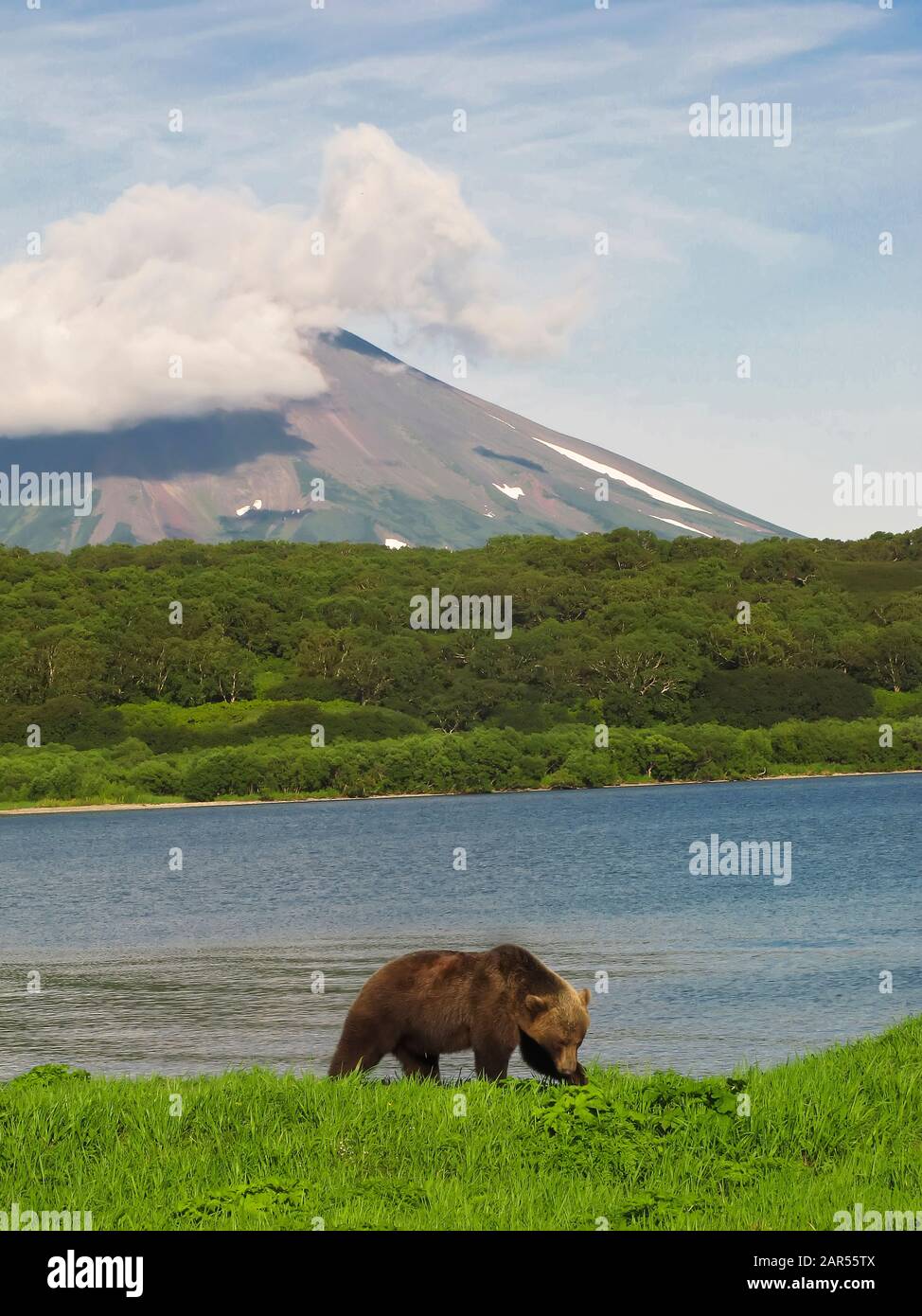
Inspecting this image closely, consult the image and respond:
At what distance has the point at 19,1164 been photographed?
9.76m

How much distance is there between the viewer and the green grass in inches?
338

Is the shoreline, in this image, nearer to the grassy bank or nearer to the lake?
the grassy bank

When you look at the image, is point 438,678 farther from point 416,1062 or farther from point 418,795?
point 416,1062

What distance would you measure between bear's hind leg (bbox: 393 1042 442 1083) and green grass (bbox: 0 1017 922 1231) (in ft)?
1.80

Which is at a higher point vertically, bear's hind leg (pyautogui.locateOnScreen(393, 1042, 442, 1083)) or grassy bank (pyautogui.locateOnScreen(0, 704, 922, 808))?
grassy bank (pyautogui.locateOnScreen(0, 704, 922, 808))

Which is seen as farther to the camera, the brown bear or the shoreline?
the shoreline

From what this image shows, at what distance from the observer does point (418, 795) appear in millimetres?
124062

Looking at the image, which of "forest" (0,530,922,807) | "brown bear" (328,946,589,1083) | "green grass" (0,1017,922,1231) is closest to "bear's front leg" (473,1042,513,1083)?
"brown bear" (328,946,589,1083)

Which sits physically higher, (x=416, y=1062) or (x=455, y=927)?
(x=416, y=1062)

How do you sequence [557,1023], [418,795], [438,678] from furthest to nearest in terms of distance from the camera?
[438,678] < [418,795] < [557,1023]

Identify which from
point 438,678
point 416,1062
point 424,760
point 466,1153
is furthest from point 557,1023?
point 438,678

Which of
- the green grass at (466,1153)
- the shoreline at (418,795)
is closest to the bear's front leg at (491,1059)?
the green grass at (466,1153)

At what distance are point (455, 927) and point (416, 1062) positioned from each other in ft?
97.4

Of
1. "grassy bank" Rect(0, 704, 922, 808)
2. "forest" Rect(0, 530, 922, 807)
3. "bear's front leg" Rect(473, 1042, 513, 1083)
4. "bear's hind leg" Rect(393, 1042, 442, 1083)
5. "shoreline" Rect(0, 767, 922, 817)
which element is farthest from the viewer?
"forest" Rect(0, 530, 922, 807)
